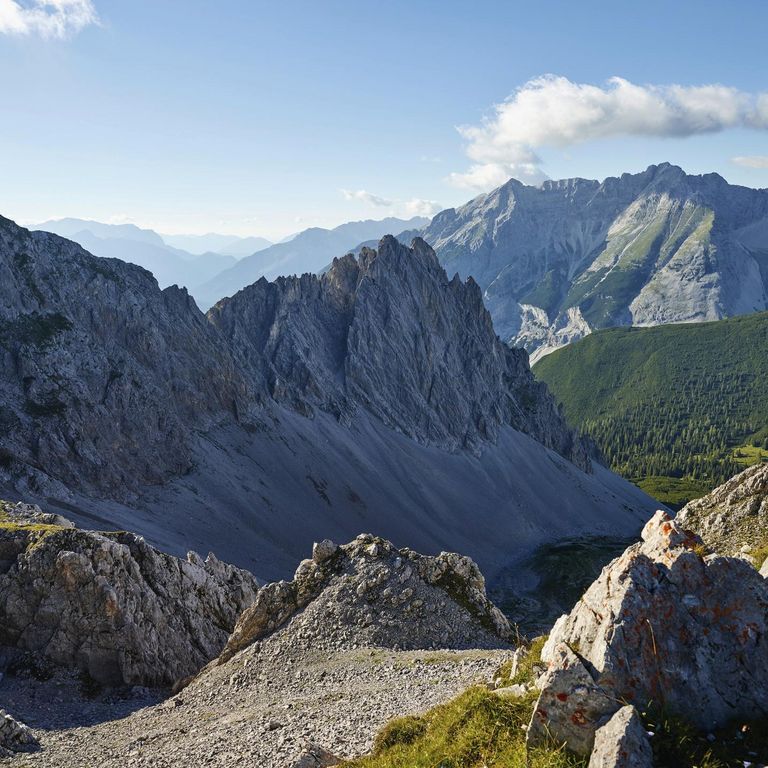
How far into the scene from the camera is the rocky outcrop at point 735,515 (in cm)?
3922

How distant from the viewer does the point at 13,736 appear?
3472 cm

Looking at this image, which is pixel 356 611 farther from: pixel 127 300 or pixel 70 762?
pixel 127 300

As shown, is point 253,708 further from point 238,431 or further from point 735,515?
point 238,431

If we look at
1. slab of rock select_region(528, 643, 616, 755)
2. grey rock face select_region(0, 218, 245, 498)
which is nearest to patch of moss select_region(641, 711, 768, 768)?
slab of rock select_region(528, 643, 616, 755)

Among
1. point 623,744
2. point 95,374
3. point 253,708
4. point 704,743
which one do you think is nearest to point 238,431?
point 95,374

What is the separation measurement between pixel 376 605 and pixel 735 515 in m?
24.6

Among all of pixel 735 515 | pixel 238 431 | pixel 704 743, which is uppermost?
pixel 238 431

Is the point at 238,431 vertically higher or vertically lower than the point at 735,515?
higher

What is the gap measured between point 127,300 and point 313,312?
68985mm

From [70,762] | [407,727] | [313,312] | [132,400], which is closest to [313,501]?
[132,400]

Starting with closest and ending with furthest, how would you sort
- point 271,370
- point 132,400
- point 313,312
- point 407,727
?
point 407,727, point 132,400, point 271,370, point 313,312

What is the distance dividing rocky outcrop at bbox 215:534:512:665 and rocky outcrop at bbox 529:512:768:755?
23607mm

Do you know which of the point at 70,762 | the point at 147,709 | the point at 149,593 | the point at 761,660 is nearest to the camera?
the point at 761,660

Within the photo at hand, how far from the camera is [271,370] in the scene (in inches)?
6708
